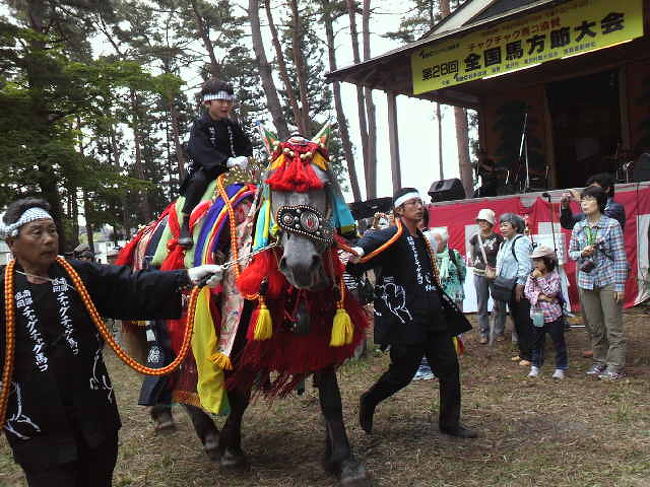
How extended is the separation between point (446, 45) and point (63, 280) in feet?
31.2

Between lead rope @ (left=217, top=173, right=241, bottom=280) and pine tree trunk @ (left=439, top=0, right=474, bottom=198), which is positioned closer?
lead rope @ (left=217, top=173, right=241, bottom=280)

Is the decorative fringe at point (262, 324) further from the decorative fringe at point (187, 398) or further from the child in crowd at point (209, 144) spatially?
the child in crowd at point (209, 144)

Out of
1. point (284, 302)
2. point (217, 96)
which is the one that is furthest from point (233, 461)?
point (217, 96)

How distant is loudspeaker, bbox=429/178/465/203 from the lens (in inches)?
440

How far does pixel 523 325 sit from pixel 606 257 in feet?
5.09

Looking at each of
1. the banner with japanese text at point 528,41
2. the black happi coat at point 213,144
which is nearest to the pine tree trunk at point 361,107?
the banner with japanese text at point 528,41

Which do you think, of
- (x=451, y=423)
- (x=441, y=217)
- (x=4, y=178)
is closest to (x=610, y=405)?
(x=451, y=423)

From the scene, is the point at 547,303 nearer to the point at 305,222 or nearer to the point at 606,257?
the point at 606,257

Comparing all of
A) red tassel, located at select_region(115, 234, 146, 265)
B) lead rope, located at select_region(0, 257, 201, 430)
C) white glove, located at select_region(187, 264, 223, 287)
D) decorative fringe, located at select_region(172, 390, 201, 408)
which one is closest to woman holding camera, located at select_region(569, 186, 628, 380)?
decorative fringe, located at select_region(172, 390, 201, 408)

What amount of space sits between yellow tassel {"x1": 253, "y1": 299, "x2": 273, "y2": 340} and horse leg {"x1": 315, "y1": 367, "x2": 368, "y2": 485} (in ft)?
1.81

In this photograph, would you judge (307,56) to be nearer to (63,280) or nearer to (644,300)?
(644,300)

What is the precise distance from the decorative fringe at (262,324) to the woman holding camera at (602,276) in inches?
150

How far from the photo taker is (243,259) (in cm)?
365

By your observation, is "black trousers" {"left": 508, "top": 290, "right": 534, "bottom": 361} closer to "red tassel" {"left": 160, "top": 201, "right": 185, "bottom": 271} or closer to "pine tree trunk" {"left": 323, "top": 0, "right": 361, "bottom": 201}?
"red tassel" {"left": 160, "top": 201, "right": 185, "bottom": 271}
